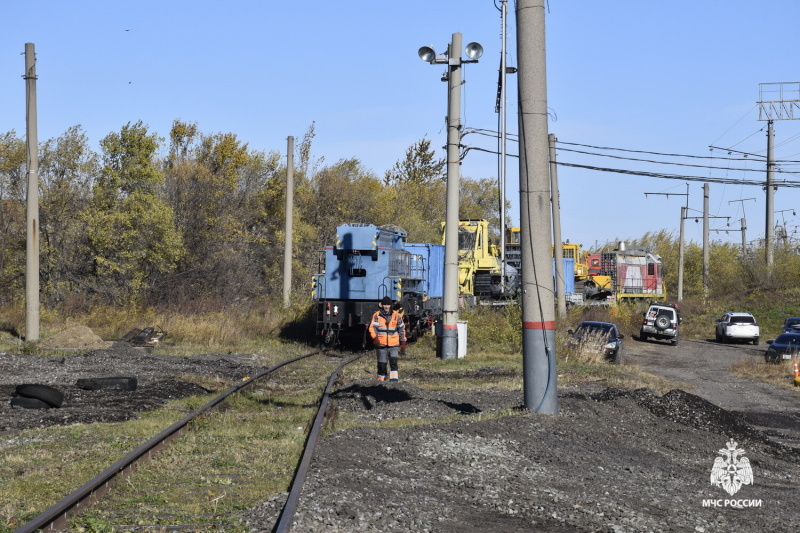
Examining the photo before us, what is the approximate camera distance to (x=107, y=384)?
54.7 feet

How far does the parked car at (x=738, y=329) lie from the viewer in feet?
154

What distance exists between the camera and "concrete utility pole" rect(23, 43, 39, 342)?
24234 mm

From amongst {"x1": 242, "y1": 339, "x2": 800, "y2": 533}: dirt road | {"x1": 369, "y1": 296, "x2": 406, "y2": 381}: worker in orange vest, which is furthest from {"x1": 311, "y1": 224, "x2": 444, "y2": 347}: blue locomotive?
{"x1": 242, "y1": 339, "x2": 800, "y2": 533}: dirt road

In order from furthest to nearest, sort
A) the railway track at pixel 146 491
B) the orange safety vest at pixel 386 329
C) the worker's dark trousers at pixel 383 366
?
the worker's dark trousers at pixel 383 366
the orange safety vest at pixel 386 329
the railway track at pixel 146 491

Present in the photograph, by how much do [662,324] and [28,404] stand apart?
3566 cm

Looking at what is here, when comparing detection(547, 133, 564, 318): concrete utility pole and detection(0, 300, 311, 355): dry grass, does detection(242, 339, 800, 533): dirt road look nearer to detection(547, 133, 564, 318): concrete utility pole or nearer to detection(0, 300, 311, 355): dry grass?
detection(0, 300, 311, 355): dry grass

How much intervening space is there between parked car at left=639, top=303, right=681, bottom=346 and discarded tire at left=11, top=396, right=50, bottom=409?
3542 centimetres

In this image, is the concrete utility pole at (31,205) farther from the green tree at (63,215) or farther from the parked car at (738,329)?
the parked car at (738,329)

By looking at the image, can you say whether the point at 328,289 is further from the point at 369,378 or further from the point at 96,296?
the point at 96,296

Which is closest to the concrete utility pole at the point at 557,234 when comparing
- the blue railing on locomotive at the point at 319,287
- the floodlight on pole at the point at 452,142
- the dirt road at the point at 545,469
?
the blue railing on locomotive at the point at 319,287

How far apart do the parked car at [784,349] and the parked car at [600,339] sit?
211 inches

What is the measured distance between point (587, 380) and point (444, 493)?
12.7 metres

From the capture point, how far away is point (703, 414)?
15.0 meters

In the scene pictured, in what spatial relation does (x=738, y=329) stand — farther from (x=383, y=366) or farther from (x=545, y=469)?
(x=545, y=469)
